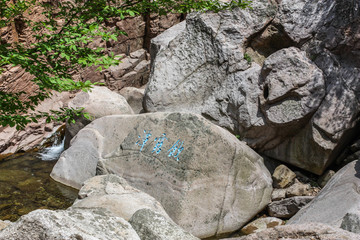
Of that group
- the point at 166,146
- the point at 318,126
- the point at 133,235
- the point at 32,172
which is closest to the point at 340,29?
the point at 318,126

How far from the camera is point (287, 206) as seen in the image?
685cm

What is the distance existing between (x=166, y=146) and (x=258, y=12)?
13.2ft

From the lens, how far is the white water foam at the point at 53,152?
10159 millimetres

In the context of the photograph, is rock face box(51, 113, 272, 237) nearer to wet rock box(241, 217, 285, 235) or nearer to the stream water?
wet rock box(241, 217, 285, 235)

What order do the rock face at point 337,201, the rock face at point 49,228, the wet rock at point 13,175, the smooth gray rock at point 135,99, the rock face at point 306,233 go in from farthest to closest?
the smooth gray rock at point 135,99, the wet rock at point 13,175, the rock face at point 337,201, the rock face at point 306,233, the rock face at point 49,228

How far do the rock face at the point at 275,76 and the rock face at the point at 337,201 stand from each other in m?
1.27

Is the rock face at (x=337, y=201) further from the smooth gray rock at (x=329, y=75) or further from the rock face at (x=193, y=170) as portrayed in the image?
the rock face at (x=193, y=170)

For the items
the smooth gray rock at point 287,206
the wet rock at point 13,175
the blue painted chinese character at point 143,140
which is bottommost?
the wet rock at point 13,175

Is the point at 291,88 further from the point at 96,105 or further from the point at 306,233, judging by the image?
the point at 306,233

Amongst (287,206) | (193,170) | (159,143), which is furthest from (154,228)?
(287,206)

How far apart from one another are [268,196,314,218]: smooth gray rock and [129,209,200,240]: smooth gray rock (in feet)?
12.8

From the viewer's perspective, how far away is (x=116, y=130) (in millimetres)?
8086

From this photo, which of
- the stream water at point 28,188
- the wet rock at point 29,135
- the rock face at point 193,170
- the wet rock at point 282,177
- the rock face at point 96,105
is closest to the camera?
the rock face at point 193,170

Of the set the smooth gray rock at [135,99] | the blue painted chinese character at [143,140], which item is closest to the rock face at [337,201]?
the blue painted chinese character at [143,140]
